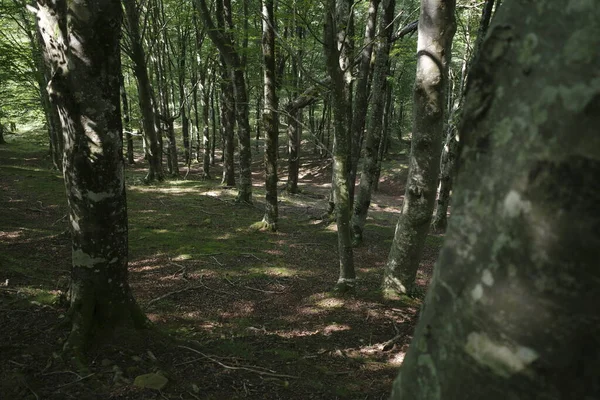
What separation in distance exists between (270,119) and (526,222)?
9.77 metres

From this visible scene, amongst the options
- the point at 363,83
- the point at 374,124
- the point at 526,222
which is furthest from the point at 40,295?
the point at 363,83

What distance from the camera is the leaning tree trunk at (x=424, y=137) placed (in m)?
4.75

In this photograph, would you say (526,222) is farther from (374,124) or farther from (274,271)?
(374,124)

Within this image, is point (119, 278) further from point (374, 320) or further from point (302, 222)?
point (302, 222)

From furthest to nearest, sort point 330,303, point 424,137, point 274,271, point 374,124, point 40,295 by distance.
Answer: point 374,124, point 274,271, point 330,303, point 424,137, point 40,295

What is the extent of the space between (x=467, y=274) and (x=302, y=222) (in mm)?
11466

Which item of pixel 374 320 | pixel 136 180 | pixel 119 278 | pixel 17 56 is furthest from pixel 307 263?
pixel 17 56

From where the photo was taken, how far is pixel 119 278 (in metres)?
A: 3.59

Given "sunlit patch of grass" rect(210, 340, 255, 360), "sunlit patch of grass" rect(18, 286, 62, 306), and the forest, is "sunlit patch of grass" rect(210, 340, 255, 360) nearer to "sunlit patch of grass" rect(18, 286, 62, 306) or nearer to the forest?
the forest

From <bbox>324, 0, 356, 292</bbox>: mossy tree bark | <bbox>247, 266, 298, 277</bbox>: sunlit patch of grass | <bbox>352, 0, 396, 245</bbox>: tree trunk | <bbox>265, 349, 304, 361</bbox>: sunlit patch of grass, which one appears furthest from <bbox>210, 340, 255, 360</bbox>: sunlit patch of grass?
<bbox>352, 0, 396, 245</bbox>: tree trunk

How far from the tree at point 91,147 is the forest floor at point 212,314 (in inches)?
13.7

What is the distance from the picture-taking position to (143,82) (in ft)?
48.8

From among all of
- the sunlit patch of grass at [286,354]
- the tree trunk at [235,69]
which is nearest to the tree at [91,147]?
the sunlit patch of grass at [286,354]

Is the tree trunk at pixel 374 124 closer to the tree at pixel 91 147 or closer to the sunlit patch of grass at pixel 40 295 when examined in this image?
the tree at pixel 91 147
